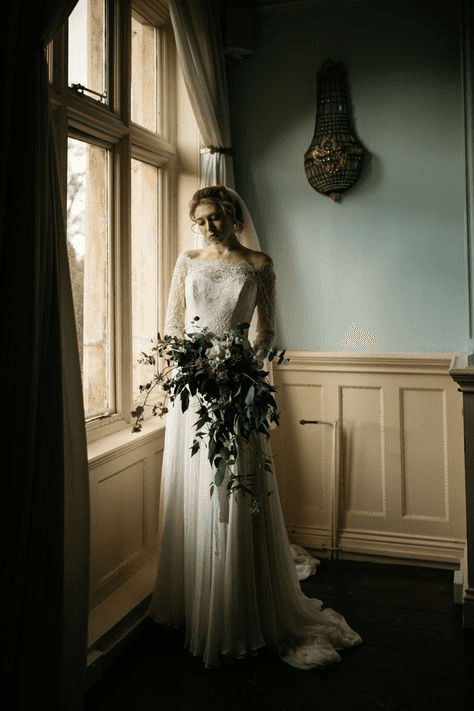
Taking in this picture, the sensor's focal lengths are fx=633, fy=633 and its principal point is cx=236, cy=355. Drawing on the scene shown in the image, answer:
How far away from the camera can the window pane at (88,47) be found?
2.63m

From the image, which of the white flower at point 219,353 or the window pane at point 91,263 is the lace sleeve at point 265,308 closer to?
the white flower at point 219,353

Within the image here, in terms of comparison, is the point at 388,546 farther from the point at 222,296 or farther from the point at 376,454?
the point at 222,296

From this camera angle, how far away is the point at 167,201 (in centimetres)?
350

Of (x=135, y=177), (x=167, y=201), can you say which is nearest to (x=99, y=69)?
(x=135, y=177)

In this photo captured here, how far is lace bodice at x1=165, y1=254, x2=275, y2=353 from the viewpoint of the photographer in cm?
259

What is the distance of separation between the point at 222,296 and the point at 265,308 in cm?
20

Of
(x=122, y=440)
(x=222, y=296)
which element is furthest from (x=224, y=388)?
(x=122, y=440)

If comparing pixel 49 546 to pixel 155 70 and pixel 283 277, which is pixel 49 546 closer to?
pixel 283 277

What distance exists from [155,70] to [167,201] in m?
0.70

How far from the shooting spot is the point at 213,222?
8.63 feet

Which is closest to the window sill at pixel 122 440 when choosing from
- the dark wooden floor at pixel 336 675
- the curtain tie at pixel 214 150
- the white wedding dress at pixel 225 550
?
the white wedding dress at pixel 225 550

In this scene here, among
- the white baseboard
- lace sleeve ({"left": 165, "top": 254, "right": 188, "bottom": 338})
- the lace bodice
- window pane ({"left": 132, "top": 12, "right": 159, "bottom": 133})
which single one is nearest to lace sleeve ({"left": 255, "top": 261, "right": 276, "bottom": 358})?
the lace bodice

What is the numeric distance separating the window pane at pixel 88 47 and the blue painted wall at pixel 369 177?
107cm

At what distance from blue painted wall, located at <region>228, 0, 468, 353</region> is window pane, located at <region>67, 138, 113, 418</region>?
1141 millimetres
